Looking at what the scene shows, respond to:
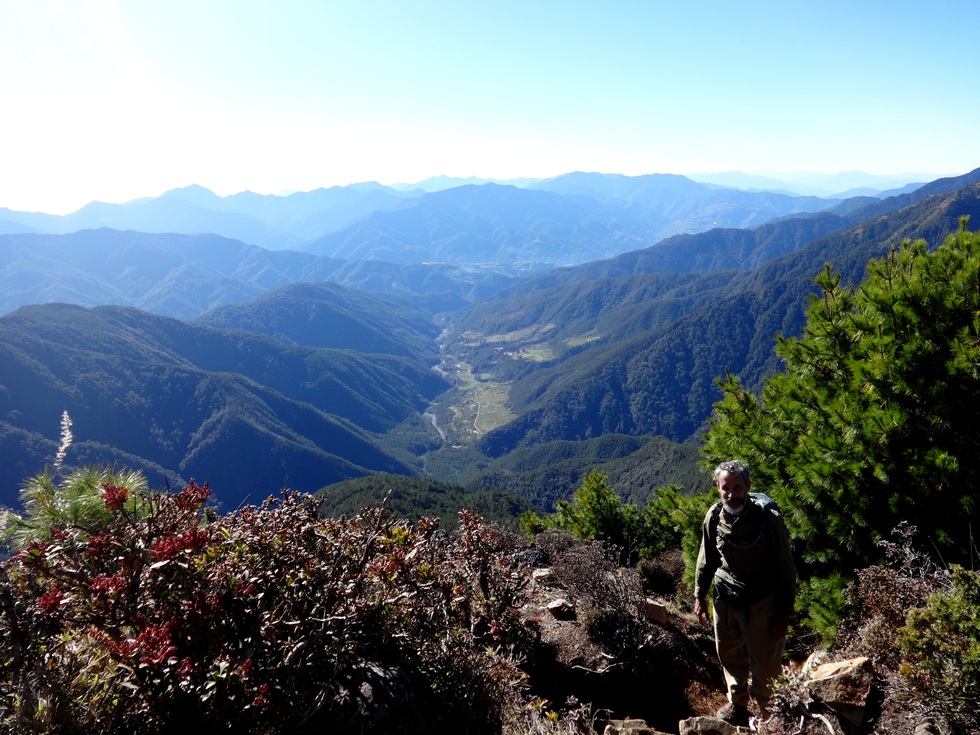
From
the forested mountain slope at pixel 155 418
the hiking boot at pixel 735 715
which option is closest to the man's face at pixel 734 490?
the hiking boot at pixel 735 715

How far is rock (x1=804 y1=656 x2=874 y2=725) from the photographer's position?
146 inches

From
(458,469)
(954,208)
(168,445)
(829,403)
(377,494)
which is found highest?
(954,208)

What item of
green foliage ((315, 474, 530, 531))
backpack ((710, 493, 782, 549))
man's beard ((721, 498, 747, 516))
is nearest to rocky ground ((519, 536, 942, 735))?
backpack ((710, 493, 782, 549))

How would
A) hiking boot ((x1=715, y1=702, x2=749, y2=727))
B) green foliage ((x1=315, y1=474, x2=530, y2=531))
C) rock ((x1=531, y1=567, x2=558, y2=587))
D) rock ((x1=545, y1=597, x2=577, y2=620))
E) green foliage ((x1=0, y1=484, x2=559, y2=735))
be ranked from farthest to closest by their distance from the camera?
green foliage ((x1=315, y1=474, x2=530, y2=531)) → rock ((x1=531, y1=567, x2=558, y2=587)) → rock ((x1=545, y1=597, x2=577, y2=620)) → hiking boot ((x1=715, y1=702, x2=749, y2=727)) → green foliage ((x1=0, y1=484, x2=559, y2=735))

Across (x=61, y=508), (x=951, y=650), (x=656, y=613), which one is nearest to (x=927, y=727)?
(x=951, y=650)

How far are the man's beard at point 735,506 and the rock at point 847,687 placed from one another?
1.28 meters

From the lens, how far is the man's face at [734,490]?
4254 mm

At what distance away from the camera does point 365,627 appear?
309 cm

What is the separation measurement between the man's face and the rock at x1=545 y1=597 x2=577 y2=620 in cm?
309

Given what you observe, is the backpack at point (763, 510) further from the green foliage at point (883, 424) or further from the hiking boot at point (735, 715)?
the hiking boot at point (735, 715)

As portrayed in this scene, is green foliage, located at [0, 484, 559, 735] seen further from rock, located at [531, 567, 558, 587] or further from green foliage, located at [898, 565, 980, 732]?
rock, located at [531, 567, 558, 587]

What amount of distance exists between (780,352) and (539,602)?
187 inches

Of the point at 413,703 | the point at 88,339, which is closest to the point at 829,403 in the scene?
the point at 413,703

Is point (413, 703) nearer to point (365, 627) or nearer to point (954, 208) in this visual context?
point (365, 627)
